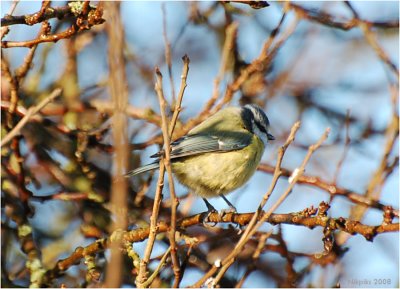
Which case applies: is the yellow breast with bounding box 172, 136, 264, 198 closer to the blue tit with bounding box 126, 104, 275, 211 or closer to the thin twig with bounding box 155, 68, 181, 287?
the blue tit with bounding box 126, 104, 275, 211

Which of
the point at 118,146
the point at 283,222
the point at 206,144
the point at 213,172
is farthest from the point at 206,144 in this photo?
the point at 118,146

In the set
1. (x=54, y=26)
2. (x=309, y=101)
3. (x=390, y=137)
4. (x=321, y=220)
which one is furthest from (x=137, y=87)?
(x=321, y=220)

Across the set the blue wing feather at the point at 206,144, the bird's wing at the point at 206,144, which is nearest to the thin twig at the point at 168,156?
the blue wing feather at the point at 206,144

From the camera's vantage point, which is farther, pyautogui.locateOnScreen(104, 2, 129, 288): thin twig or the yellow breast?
the yellow breast

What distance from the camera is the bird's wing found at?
9.75 ft

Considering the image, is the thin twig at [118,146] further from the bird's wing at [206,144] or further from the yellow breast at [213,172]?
the yellow breast at [213,172]

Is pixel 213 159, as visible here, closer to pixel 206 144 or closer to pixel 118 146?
pixel 206 144

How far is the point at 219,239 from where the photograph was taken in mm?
2945

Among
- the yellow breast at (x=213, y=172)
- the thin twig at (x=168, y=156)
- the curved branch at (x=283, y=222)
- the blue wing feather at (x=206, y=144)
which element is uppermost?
the thin twig at (x=168, y=156)

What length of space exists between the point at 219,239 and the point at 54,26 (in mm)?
1555

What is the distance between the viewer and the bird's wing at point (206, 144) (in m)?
2.97

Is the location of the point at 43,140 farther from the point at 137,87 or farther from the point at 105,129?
the point at 137,87

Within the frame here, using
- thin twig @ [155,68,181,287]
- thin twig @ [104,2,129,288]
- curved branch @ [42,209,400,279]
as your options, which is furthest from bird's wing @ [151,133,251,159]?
thin twig @ [104,2,129,288]

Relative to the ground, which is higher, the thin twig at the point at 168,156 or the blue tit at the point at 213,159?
the thin twig at the point at 168,156
